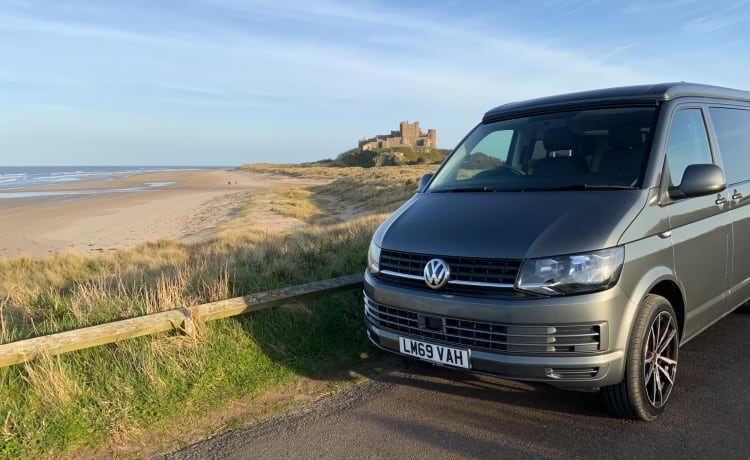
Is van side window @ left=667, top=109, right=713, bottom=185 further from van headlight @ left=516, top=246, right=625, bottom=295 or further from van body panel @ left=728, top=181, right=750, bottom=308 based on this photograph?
van headlight @ left=516, top=246, right=625, bottom=295

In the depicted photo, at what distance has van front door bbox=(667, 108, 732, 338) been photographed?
3.77 metres

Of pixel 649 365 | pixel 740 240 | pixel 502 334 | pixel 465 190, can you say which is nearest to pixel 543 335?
pixel 502 334

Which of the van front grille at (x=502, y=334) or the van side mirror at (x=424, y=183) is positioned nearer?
the van front grille at (x=502, y=334)

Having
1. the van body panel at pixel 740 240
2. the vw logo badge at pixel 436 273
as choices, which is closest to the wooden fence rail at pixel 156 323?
the vw logo badge at pixel 436 273

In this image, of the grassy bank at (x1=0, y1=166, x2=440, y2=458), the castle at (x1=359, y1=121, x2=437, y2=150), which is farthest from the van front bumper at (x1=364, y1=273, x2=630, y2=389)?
the castle at (x1=359, y1=121, x2=437, y2=150)

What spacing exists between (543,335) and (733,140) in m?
3.04

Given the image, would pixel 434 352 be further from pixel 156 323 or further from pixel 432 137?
pixel 432 137

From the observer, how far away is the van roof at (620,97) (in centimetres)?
417

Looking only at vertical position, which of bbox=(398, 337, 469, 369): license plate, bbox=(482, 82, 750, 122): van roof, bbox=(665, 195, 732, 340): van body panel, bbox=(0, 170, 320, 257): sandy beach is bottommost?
bbox=(0, 170, 320, 257): sandy beach

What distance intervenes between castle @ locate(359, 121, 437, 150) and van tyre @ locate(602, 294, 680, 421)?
13998 centimetres

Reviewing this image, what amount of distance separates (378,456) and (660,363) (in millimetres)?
2015

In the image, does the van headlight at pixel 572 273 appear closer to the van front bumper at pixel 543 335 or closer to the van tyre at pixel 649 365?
A: the van front bumper at pixel 543 335

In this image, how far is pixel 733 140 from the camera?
4746 millimetres

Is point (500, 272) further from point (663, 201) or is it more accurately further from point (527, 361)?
point (663, 201)
